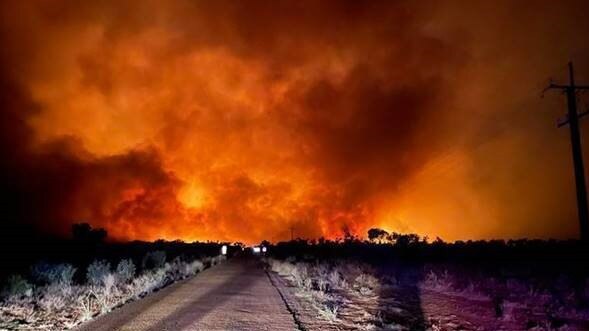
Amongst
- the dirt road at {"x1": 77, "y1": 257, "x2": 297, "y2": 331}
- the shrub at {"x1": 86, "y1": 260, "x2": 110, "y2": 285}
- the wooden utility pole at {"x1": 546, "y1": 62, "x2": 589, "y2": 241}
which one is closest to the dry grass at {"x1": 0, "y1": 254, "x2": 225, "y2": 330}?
the shrub at {"x1": 86, "y1": 260, "x2": 110, "y2": 285}

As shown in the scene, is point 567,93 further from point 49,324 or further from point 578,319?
point 49,324

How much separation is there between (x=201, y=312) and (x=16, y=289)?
745 cm

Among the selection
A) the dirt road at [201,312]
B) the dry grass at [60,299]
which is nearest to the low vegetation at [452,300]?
the dirt road at [201,312]

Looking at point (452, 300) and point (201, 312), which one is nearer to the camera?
point (201, 312)

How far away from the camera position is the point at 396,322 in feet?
41.4

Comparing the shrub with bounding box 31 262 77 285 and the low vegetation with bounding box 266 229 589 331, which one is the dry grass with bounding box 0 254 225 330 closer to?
the shrub with bounding box 31 262 77 285

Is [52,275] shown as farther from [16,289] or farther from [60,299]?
[60,299]

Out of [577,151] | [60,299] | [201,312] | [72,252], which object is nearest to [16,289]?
[60,299]

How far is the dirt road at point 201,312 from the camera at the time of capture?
11.3 m

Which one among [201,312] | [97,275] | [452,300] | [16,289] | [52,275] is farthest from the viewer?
[97,275]

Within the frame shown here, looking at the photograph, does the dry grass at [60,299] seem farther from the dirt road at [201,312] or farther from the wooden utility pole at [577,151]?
the wooden utility pole at [577,151]

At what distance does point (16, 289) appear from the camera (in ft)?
54.0

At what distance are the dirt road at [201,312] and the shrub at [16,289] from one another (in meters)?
Result: 3.84

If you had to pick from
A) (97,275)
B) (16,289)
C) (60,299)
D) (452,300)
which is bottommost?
(452,300)
